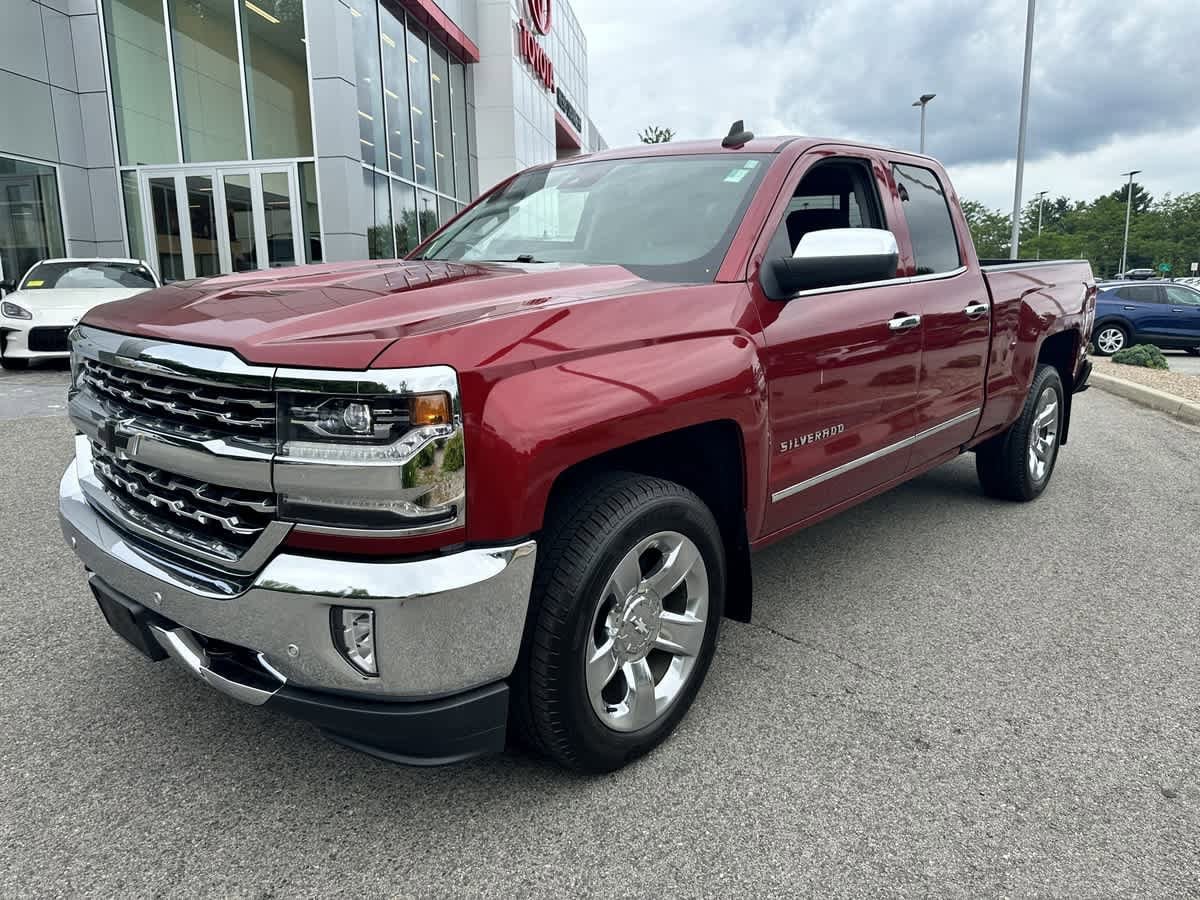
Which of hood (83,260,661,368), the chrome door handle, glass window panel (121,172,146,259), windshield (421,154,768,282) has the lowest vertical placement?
the chrome door handle

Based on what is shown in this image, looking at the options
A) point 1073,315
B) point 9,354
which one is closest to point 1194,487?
point 1073,315

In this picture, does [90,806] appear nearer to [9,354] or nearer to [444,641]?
[444,641]

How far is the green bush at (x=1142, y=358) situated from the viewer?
1368cm

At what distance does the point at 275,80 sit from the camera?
14.6 metres

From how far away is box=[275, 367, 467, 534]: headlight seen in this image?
5.92 ft

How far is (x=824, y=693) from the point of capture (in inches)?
113

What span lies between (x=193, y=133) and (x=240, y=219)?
1771 mm

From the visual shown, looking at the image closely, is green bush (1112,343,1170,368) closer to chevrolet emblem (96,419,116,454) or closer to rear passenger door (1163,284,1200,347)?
rear passenger door (1163,284,1200,347)

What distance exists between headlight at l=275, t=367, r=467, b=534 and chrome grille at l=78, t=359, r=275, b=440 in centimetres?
7

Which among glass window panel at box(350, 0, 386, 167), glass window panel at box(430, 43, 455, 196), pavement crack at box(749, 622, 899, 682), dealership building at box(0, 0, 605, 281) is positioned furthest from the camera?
glass window panel at box(430, 43, 455, 196)

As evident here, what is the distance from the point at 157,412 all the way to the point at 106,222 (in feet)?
52.0

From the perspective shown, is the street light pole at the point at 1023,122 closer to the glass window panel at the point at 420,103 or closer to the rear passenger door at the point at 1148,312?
the rear passenger door at the point at 1148,312

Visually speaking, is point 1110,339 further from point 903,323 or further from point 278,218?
point 903,323

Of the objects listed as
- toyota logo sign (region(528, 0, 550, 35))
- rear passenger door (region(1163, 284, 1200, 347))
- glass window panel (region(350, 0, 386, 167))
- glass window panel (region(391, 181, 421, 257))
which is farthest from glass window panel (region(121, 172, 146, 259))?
rear passenger door (region(1163, 284, 1200, 347))
